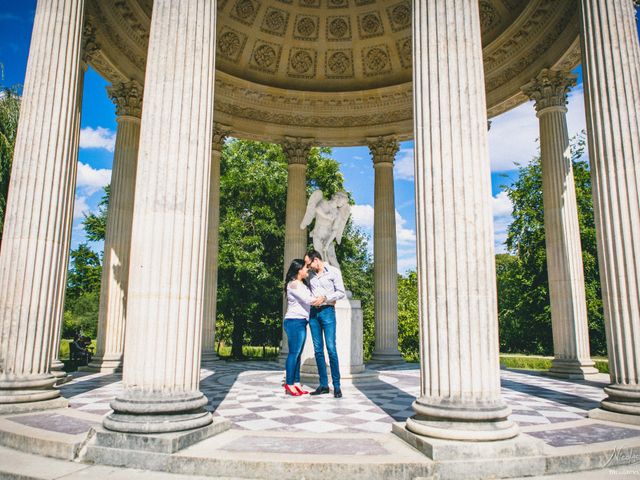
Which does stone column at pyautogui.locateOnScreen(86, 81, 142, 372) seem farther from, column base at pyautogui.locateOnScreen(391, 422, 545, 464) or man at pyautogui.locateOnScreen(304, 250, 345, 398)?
column base at pyautogui.locateOnScreen(391, 422, 545, 464)

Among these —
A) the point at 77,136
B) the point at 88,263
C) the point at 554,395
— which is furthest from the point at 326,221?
the point at 88,263

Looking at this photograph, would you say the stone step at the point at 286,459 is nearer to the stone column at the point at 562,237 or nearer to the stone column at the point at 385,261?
the stone column at the point at 562,237

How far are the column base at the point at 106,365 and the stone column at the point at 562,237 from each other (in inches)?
1233

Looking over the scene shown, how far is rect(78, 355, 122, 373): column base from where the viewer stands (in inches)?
1268

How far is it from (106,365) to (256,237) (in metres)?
30.6

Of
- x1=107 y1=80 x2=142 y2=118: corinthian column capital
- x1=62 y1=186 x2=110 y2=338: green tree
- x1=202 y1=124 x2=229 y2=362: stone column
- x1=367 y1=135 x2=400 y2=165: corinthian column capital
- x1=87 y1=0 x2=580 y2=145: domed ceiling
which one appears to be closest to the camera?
x1=107 y1=80 x2=142 y2=118: corinthian column capital

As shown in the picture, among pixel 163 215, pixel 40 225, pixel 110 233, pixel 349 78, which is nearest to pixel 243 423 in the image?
pixel 163 215

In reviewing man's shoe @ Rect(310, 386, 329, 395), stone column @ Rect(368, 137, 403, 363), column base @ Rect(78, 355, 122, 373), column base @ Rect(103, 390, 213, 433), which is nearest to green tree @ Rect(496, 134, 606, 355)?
stone column @ Rect(368, 137, 403, 363)

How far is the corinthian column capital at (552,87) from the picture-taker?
114ft

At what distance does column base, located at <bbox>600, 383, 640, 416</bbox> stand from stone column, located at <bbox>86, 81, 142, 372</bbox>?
29.8 metres

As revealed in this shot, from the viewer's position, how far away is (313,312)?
2178cm

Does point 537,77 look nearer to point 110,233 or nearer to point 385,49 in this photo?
point 385,49

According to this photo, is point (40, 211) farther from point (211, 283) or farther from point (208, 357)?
point (208, 357)

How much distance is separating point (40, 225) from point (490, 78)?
3762 centimetres
